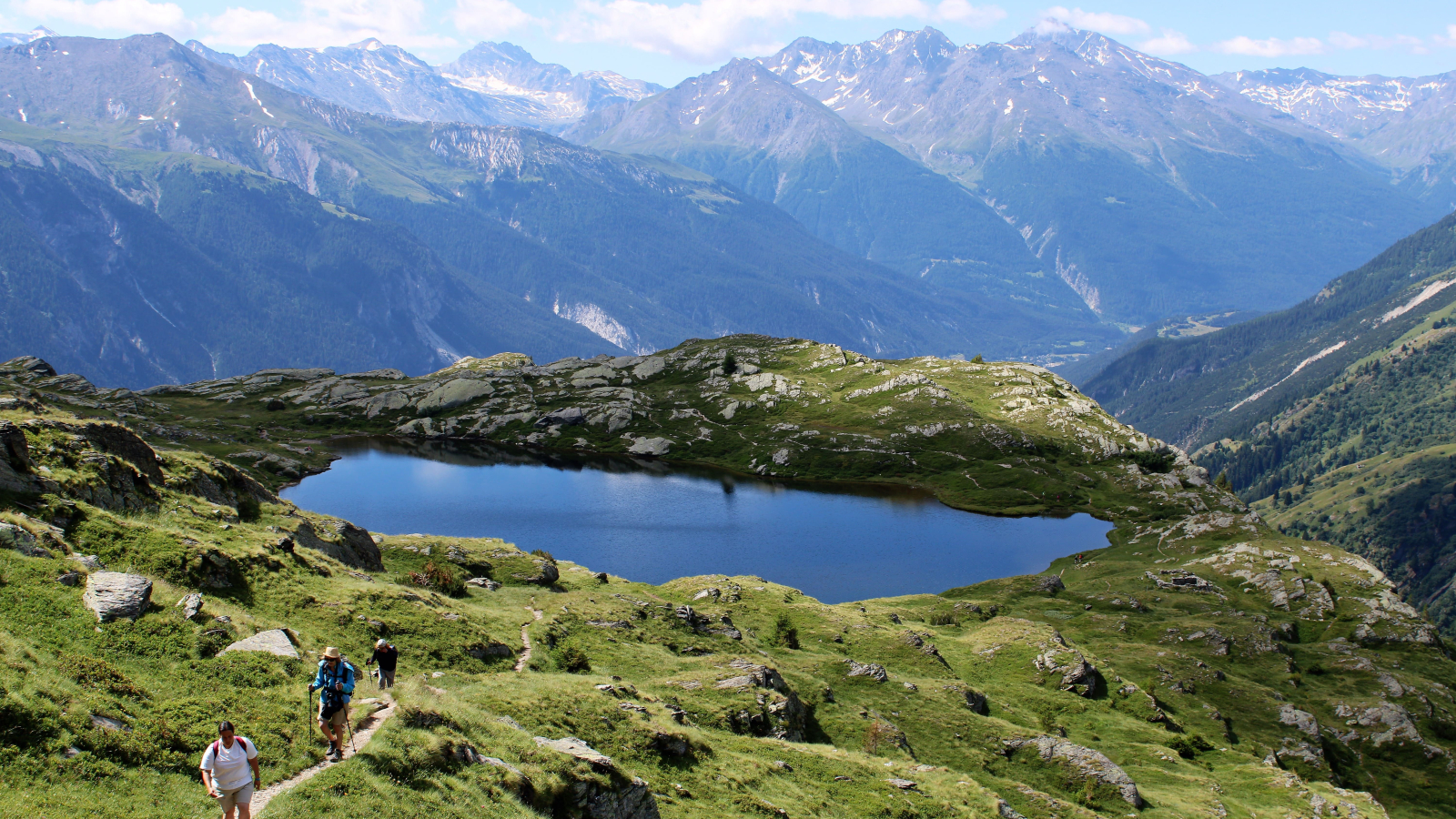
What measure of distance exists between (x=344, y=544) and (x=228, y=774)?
1577 inches

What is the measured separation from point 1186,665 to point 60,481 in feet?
312

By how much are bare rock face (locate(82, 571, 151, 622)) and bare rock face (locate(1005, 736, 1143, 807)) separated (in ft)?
164

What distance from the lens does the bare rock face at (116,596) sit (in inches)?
1120

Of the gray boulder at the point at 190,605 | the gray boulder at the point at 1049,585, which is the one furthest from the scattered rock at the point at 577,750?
the gray boulder at the point at 1049,585

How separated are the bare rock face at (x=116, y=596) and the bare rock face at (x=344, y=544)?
926 inches

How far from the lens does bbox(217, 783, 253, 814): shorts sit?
21625 mm

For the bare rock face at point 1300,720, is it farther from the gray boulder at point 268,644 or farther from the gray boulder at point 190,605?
the gray boulder at point 190,605

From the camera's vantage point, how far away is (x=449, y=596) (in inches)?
2178

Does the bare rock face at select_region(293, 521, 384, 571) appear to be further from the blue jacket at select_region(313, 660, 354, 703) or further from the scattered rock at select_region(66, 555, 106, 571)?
the blue jacket at select_region(313, 660, 354, 703)

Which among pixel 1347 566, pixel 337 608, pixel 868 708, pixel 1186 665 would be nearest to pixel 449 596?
pixel 337 608

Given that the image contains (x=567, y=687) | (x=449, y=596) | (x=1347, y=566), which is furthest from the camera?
(x=1347, y=566)

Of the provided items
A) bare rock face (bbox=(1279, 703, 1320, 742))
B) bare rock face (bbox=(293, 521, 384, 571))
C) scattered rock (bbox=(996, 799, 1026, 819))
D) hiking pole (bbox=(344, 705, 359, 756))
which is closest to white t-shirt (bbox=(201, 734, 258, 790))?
hiking pole (bbox=(344, 705, 359, 756))

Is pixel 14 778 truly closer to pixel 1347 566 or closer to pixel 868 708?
pixel 868 708

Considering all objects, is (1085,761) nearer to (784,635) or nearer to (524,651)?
(784,635)
